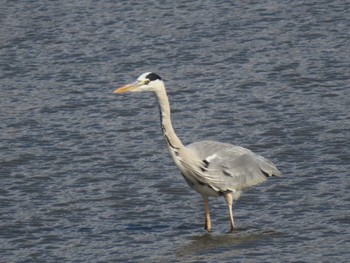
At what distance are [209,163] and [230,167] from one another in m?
0.25

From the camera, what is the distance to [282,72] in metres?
17.1

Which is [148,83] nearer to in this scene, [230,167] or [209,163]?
[209,163]

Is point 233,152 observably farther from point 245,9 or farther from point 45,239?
point 245,9

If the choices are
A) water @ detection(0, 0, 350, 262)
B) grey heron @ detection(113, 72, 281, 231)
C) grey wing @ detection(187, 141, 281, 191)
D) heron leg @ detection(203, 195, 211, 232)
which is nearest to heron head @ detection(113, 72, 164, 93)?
grey heron @ detection(113, 72, 281, 231)

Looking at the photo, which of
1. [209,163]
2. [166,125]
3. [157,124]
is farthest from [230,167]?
[157,124]

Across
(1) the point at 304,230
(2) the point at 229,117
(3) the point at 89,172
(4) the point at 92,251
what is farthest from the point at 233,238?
(2) the point at 229,117

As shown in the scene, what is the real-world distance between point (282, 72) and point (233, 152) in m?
5.32

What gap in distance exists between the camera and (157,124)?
15.4m

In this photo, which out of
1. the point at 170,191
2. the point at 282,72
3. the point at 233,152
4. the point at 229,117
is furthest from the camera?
the point at 282,72

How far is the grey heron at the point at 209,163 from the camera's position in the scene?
11.6 m

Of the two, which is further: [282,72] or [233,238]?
[282,72]

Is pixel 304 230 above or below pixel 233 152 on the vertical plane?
below

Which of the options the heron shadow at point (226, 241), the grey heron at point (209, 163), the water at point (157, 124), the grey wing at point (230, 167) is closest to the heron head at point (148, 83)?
the grey heron at point (209, 163)

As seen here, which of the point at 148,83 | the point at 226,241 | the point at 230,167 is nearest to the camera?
the point at 226,241
